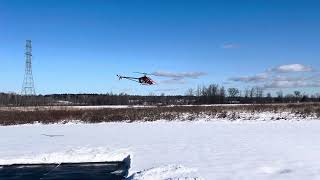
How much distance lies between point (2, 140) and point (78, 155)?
21.6 ft

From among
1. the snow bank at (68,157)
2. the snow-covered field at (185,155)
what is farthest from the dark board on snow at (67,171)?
the snow-covered field at (185,155)

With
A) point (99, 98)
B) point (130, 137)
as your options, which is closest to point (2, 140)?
point (130, 137)

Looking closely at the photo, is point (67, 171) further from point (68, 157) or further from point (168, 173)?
point (168, 173)

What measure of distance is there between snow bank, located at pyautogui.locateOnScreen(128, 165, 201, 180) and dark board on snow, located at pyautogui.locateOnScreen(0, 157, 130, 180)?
134 centimetres

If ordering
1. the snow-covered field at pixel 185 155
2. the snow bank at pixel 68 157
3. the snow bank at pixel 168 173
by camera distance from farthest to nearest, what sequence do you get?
the snow bank at pixel 68 157 < the snow-covered field at pixel 185 155 < the snow bank at pixel 168 173

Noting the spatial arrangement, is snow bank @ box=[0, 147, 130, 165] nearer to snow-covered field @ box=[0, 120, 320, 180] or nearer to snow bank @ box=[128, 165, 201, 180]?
snow-covered field @ box=[0, 120, 320, 180]

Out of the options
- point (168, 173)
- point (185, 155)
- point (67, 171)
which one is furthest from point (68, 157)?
point (168, 173)

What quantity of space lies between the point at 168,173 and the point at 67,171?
3.88m

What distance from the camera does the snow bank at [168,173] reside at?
34.1ft

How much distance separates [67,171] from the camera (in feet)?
44.0

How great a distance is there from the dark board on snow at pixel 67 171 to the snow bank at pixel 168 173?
134cm

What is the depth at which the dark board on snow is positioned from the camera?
12531 mm

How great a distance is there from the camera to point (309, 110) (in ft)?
119

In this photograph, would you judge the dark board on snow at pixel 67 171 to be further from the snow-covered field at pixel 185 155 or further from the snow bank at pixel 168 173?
the snow bank at pixel 168 173
